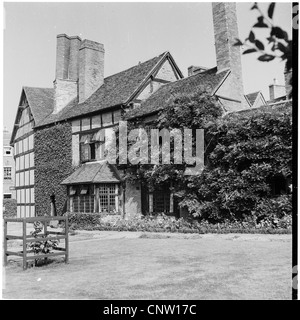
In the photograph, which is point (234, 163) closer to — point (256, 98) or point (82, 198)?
point (256, 98)

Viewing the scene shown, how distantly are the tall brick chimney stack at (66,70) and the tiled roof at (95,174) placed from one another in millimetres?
6255

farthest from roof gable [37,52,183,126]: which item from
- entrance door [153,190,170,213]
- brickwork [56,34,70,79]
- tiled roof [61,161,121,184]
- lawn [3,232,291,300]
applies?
lawn [3,232,291,300]

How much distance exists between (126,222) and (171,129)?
18.9 ft

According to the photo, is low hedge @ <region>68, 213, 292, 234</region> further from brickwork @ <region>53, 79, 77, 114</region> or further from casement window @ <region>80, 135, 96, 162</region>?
brickwork @ <region>53, 79, 77, 114</region>

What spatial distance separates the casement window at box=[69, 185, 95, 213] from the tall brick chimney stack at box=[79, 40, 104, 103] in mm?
6712

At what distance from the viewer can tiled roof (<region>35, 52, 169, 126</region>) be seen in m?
24.4

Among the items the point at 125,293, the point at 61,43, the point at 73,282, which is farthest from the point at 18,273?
the point at 61,43

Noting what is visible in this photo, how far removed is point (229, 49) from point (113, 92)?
8.32m

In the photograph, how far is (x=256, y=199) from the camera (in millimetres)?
17219

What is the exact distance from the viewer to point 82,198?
24.7 m

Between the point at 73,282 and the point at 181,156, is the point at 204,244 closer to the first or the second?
the point at 73,282

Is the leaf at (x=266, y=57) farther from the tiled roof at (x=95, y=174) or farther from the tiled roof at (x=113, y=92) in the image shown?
the tiled roof at (x=113, y=92)

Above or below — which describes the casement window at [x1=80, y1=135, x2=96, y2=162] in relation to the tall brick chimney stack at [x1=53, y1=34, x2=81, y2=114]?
below

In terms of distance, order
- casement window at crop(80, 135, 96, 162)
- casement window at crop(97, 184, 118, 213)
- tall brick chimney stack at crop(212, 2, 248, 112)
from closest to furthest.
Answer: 1. tall brick chimney stack at crop(212, 2, 248, 112)
2. casement window at crop(97, 184, 118, 213)
3. casement window at crop(80, 135, 96, 162)
